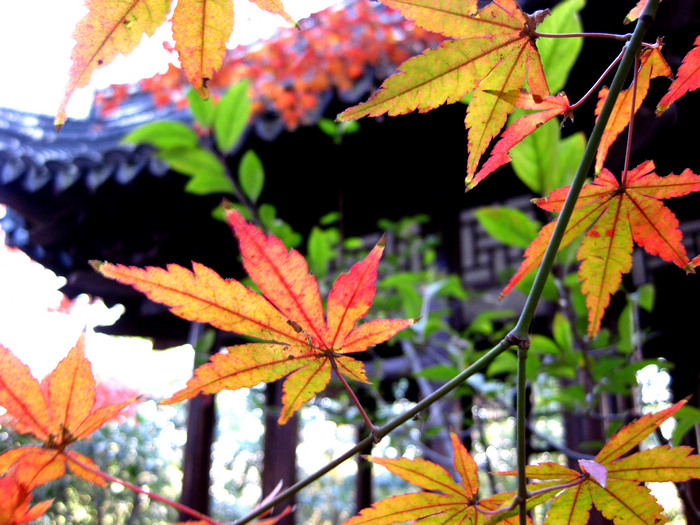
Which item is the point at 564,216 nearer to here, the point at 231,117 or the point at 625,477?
the point at 625,477

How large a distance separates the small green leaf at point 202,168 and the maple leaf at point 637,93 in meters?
1.09

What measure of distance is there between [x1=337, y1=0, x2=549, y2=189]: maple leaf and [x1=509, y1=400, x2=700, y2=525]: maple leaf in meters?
0.19

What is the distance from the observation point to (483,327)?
182 centimetres

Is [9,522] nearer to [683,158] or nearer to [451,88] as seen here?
[451,88]

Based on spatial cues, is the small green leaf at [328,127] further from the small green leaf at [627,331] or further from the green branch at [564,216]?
the green branch at [564,216]

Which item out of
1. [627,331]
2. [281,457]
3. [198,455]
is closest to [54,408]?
[627,331]

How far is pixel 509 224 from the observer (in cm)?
112

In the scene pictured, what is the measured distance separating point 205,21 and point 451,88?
6.5 inches

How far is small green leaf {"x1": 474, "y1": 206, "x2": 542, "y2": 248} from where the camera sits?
111 centimetres

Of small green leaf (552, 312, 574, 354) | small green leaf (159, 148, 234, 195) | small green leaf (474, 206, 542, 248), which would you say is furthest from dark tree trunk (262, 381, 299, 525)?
small green leaf (474, 206, 542, 248)

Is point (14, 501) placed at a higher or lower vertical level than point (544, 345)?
lower

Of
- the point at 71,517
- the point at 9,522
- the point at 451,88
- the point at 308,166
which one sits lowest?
the point at 9,522

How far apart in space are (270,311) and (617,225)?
0.86ft

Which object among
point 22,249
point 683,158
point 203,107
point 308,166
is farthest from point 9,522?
point 22,249
